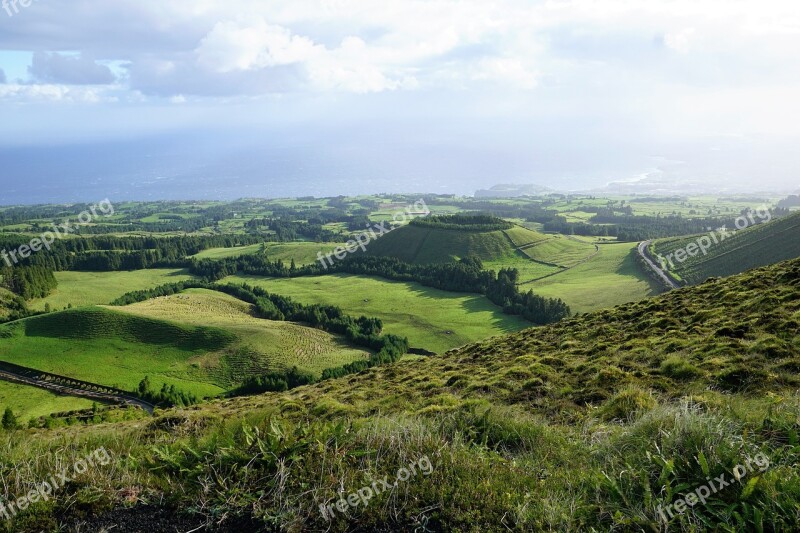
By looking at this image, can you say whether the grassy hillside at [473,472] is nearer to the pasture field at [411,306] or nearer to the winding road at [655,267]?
the pasture field at [411,306]

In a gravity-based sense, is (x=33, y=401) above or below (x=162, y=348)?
below

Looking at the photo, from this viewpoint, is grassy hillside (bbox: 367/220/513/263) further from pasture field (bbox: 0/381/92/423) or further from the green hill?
pasture field (bbox: 0/381/92/423)

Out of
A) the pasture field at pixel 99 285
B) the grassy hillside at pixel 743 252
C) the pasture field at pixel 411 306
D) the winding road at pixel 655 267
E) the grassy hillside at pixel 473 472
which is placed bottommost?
the pasture field at pixel 411 306

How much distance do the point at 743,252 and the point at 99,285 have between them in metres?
173

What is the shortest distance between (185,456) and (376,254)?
6557 inches

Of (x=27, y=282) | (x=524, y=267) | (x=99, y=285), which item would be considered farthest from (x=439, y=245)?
(x=27, y=282)

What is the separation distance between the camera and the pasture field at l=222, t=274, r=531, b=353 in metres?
93.7

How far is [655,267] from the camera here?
11750 cm

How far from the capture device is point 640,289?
334 feet

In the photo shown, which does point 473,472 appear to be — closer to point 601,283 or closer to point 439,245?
point 601,283

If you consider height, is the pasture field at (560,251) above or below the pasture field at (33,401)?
above

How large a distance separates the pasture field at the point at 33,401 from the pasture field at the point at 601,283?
299 feet

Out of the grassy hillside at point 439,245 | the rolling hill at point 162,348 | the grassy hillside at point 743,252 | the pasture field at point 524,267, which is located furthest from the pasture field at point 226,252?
the grassy hillside at point 743,252

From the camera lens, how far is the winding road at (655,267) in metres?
101
